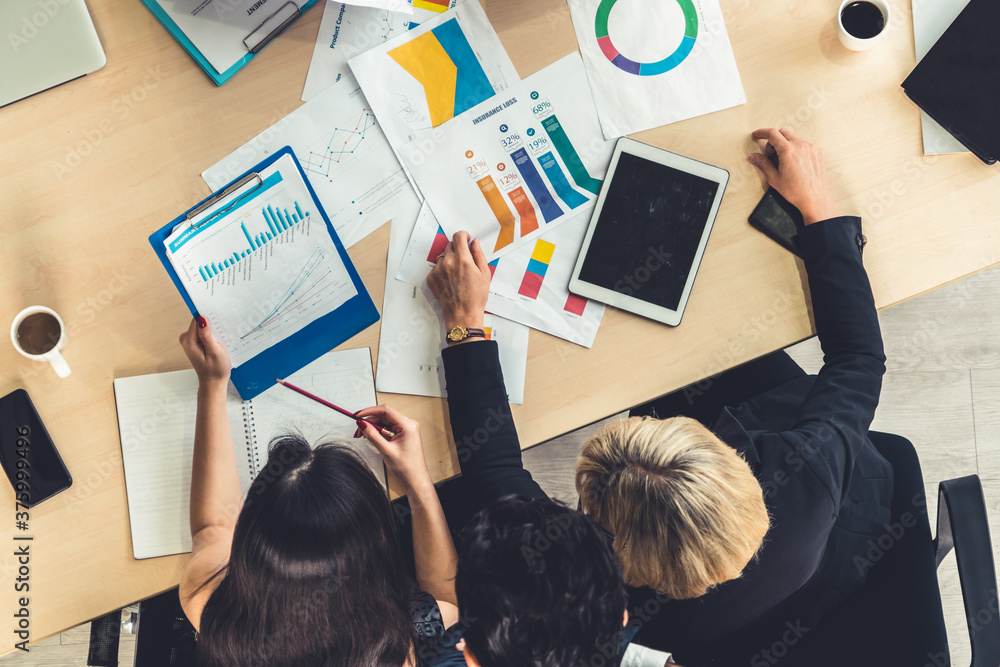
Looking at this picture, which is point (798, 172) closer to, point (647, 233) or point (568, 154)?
point (647, 233)

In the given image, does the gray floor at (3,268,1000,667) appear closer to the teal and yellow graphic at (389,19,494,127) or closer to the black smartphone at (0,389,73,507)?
the teal and yellow graphic at (389,19,494,127)

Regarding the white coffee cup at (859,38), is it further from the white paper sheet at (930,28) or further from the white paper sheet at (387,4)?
the white paper sheet at (387,4)

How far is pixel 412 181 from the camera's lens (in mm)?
1065

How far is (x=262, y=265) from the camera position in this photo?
102cm

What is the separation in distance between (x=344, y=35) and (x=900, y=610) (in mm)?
1281

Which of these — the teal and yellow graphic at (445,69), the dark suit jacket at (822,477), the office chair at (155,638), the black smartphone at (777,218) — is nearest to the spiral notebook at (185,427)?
the office chair at (155,638)

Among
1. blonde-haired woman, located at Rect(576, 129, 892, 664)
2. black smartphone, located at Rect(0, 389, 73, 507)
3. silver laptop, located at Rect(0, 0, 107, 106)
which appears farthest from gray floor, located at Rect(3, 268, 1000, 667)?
silver laptop, located at Rect(0, 0, 107, 106)

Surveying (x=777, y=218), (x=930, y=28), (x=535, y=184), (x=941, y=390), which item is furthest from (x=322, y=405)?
(x=941, y=390)

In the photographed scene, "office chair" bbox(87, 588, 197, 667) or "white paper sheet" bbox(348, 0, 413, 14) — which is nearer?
"white paper sheet" bbox(348, 0, 413, 14)

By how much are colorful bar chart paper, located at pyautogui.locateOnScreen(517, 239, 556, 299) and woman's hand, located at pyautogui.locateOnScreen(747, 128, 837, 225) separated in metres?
0.39

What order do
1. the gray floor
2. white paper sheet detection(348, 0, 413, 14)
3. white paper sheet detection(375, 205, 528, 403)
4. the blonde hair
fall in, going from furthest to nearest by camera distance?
the gray floor
white paper sheet detection(375, 205, 528, 403)
white paper sheet detection(348, 0, 413, 14)
the blonde hair

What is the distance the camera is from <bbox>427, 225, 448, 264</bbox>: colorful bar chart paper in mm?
1071

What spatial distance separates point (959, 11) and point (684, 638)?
1.17 metres

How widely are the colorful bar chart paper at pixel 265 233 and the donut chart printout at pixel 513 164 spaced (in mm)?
207
